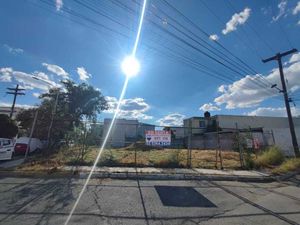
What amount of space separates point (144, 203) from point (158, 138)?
18.1ft

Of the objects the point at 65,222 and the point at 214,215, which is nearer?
the point at 65,222

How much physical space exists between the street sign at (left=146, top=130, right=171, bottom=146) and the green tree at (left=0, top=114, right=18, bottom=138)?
7616 mm

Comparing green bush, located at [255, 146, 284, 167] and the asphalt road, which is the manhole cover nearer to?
the asphalt road

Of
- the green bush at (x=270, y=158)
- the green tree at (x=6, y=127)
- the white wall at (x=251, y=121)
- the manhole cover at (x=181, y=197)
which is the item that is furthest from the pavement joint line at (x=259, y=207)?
the white wall at (x=251, y=121)

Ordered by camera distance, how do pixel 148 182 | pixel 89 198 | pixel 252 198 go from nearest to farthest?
pixel 89 198
pixel 252 198
pixel 148 182

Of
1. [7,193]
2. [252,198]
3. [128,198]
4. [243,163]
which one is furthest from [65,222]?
[243,163]

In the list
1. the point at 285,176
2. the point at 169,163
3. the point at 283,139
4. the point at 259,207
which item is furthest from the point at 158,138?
the point at 283,139

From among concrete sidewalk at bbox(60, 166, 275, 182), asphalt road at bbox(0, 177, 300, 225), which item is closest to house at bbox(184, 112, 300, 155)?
concrete sidewalk at bbox(60, 166, 275, 182)

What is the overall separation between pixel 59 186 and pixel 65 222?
2.95 meters

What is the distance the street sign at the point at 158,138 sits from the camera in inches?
443

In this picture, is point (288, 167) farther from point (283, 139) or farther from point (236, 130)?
point (283, 139)

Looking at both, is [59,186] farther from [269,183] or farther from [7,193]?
[269,183]

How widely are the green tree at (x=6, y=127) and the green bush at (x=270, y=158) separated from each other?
1391cm

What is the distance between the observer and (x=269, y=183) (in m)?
9.68
